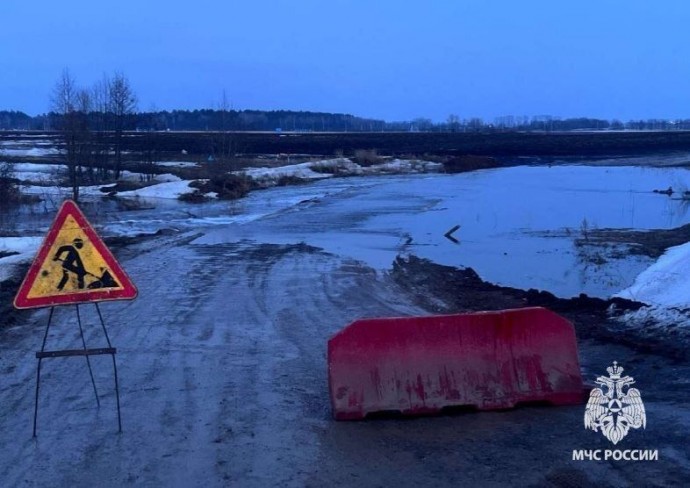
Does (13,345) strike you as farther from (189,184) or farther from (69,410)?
(189,184)

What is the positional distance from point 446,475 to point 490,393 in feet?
5.11

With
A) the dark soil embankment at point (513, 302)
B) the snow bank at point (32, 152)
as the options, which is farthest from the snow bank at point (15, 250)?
the snow bank at point (32, 152)

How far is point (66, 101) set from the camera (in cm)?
4259

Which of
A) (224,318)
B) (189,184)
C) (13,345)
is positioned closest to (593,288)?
(224,318)

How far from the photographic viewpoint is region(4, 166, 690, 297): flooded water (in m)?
17.8

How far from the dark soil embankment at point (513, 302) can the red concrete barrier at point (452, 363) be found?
2057 mm

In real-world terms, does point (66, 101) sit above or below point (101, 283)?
above

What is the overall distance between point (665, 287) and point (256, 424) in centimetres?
753

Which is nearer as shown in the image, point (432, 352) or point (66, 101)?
point (432, 352)

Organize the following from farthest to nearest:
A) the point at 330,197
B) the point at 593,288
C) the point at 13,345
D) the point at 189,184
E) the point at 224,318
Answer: the point at 189,184, the point at 330,197, the point at 593,288, the point at 224,318, the point at 13,345

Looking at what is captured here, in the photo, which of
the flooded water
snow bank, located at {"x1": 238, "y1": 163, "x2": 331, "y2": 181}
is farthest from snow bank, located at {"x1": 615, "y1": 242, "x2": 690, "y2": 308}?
snow bank, located at {"x1": 238, "y1": 163, "x2": 331, "y2": 181}

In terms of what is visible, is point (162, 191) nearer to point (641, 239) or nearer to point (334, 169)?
point (334, 169)

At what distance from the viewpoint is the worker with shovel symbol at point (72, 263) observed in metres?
6.79

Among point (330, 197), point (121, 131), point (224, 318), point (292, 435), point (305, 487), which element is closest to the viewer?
point (305, 487)
